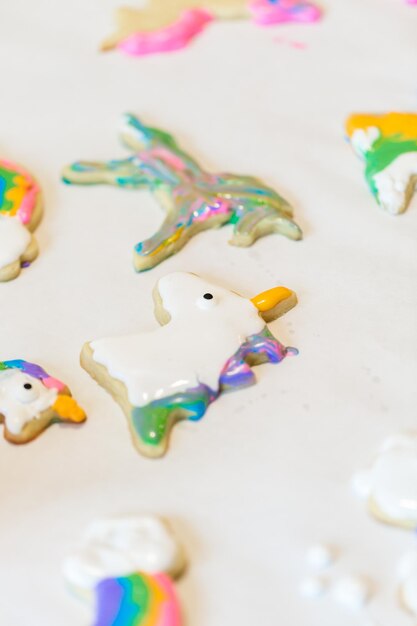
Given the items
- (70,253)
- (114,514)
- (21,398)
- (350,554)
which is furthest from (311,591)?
(70,253)

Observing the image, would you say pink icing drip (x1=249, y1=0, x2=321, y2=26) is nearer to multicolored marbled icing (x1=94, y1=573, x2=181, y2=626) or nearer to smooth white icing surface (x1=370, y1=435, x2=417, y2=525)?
smooth white icing surface (x1=370, y1=435, x2=417, y2=525)

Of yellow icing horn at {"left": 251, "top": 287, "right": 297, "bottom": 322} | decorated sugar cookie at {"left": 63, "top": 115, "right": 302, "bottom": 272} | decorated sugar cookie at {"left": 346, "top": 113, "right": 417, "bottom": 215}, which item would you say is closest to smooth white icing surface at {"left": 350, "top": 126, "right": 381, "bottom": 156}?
decorated sugar cookie at {"left": 346, "top": 113, "right": 417, "bottom": 215}

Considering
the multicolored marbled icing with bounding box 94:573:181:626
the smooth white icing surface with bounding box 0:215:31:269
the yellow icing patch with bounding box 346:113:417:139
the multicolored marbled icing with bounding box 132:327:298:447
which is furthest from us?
the yellow icing patch with bounding box 346:113:417:139

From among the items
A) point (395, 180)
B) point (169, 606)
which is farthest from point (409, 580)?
point (395, 180)

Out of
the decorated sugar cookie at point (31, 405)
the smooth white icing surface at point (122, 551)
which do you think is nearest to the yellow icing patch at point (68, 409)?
the decorated sugar cookie at point (31, 405)

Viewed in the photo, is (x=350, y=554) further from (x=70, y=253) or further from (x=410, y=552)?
(x=70, y=253)

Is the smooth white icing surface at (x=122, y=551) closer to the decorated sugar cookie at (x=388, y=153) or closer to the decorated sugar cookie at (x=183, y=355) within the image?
the decorated sugar cookie at (x=183, y=355)

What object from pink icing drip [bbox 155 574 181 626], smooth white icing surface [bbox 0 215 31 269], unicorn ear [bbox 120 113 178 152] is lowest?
pink icing drip [bbox 155 574 181 626]

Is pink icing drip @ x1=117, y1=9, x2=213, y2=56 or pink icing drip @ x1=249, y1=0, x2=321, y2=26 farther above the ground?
pink icing drip @ x1=249, y1=0, x2=321, y2=26
